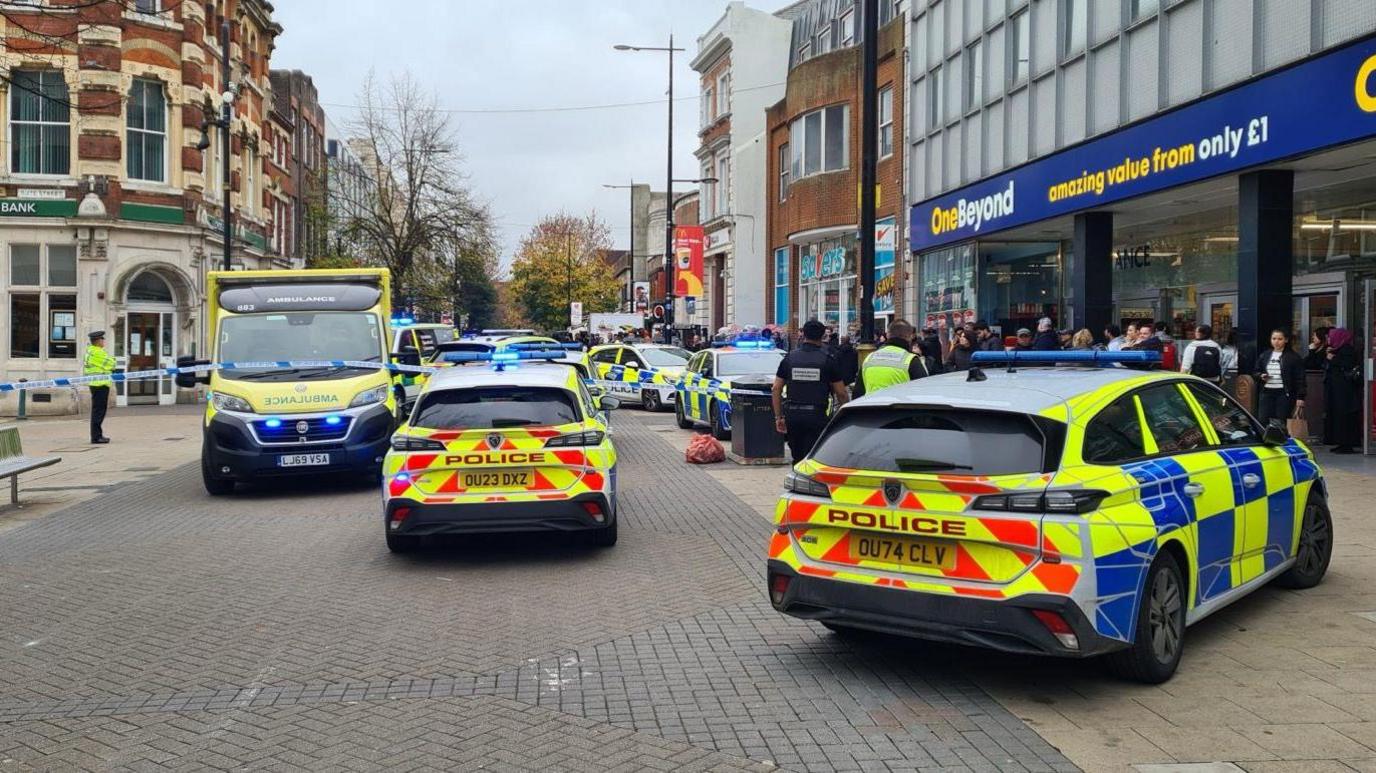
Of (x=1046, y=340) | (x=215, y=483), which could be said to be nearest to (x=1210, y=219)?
(x=1046, y=340)

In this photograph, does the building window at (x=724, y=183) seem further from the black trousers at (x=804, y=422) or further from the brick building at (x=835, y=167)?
the black trousers at (x=804, y=422)

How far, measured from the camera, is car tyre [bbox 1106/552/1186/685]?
5.77 m

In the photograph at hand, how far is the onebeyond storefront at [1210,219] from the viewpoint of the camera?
13.7 meters

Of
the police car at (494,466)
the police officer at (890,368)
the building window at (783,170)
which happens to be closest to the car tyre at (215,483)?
the police car at (494,466)

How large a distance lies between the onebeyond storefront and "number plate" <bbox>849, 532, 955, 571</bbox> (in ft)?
30.1

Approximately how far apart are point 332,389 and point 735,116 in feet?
103

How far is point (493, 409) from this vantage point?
9.59m

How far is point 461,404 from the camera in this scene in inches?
379

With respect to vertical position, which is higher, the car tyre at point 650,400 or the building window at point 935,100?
the building window at point 935,100

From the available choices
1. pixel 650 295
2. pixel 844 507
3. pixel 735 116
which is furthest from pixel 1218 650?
pixel 650 295

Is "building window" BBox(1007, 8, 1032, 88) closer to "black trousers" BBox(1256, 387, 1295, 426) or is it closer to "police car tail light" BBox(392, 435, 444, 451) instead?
"black trousers" BBox(1256, 387, 1295, 426)

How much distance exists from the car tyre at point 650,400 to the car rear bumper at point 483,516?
695 inches

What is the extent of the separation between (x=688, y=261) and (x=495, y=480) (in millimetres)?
34668

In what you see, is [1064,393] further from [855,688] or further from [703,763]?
[703,763]
